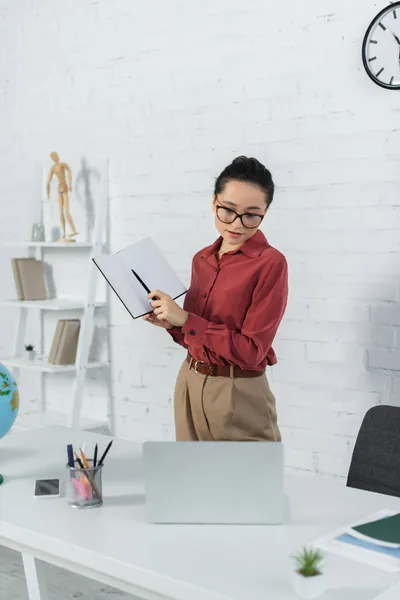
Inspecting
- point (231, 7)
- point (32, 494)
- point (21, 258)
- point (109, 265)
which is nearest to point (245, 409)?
point (109, 265)

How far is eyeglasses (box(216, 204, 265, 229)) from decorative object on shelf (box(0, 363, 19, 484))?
73 centimetres

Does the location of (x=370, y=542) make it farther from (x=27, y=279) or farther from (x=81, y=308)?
(x=27, y=279)

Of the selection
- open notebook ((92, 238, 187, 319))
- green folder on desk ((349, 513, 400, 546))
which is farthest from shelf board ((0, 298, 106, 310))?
green folder on desk ((349, 513, 400, 546))

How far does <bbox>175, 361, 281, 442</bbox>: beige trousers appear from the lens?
237cm

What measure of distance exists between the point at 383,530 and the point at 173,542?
400 millimetres

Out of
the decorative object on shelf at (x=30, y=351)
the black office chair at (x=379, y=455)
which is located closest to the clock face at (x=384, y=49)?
the black office chair at (x=379, y=455)

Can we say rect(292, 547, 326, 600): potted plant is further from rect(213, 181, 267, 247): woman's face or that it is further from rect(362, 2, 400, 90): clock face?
rect(362, 2, 400, 90): clock face

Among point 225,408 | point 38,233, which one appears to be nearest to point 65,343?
point 38,233

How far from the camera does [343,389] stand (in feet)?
10.2

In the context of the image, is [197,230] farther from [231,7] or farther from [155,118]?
[231,7]

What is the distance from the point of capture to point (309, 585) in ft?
4.17

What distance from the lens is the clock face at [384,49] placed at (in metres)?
2.87

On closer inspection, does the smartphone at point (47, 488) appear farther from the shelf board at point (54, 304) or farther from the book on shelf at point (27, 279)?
the book on shelf at point (27, 279)

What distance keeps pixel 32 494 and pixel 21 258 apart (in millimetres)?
2352
